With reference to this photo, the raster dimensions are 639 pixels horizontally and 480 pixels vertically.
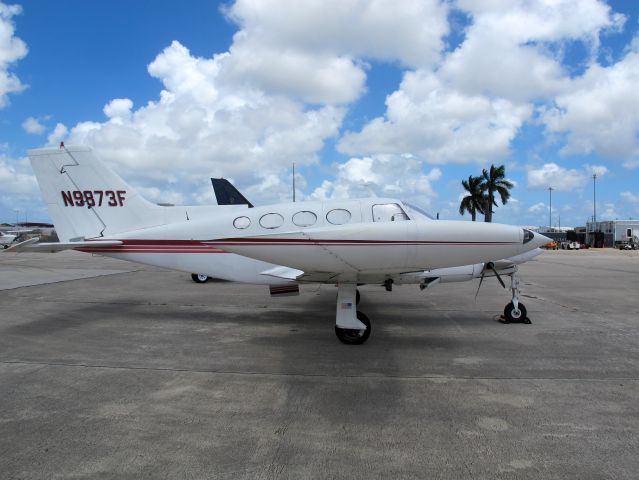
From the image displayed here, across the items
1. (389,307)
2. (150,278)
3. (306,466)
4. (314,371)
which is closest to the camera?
(306,466)

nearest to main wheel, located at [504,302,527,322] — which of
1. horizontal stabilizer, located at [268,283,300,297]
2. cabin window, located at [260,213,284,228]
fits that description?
horizontal stabilizer, located at [268,283,300,297]

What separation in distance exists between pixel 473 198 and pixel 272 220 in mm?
60369

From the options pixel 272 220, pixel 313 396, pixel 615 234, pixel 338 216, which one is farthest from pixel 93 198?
pixel 615 234

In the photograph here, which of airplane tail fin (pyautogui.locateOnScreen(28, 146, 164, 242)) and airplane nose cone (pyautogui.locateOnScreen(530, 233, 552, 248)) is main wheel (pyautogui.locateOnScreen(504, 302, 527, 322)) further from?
airplane tail fin (pyautogui.locateOnScreen(28, 146, 164, 242))

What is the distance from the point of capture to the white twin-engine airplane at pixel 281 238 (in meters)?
4.68

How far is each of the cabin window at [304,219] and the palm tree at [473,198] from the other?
58.3 m

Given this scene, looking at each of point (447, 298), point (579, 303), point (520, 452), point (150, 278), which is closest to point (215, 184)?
point (150, 278)

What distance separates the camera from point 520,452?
315 cm

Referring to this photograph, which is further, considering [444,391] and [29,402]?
[444,391]

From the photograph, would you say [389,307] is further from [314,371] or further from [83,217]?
[83,217]

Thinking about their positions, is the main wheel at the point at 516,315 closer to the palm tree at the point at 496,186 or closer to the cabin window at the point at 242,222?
the cabin window at the point at 242,222

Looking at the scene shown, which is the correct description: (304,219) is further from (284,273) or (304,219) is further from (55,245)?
(55,245)

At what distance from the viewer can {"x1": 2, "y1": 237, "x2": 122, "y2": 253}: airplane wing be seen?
6.84 m

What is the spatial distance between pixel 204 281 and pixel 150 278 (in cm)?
282
